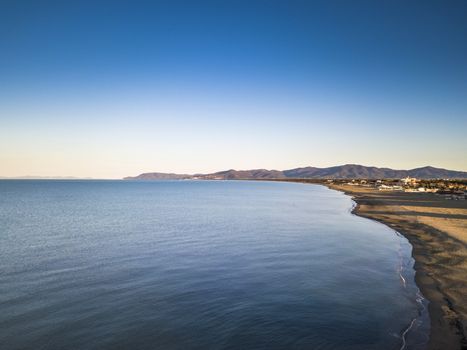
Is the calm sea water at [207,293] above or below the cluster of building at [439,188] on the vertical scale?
below

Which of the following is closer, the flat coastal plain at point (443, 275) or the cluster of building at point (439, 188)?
the flat coastal plain at point (443, 275)

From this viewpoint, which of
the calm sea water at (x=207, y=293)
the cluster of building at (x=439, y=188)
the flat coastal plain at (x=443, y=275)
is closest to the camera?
the flat coastal plain at (x=443, y=275)

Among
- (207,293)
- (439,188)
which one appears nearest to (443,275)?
(207,293)

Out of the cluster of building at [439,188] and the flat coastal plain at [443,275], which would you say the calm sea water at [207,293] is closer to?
the flat coastal plain at [443,275]

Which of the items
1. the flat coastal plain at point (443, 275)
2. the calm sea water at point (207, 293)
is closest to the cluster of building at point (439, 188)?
the flat coastal plain at point (443, 275)

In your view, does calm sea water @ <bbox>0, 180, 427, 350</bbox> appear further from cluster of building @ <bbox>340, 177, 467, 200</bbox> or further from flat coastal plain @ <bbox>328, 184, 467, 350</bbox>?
cluster of building @ <bbox>340, 177, 467, 200</bbox>

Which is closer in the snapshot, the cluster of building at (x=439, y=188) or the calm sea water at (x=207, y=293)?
the calm sea water at (x=207, y=293)

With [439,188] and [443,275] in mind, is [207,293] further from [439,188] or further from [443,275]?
[439,188]

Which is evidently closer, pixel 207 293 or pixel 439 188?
pixel 207 293

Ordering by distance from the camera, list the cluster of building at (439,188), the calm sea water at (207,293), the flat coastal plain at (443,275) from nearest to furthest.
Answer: the flat coastal plain at (443,275)
the calm sea water at (207,293)
the cluster of building at (439,188)

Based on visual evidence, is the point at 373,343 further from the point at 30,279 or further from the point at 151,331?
the point at 30,279

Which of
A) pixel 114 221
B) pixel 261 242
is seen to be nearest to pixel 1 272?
pixel 261 242

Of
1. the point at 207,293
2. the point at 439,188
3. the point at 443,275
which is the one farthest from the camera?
the point at 439,188

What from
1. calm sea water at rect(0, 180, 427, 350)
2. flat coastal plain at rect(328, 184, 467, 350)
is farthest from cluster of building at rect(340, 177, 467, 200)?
calm sea water at rect(0, 180, 427, 350)
